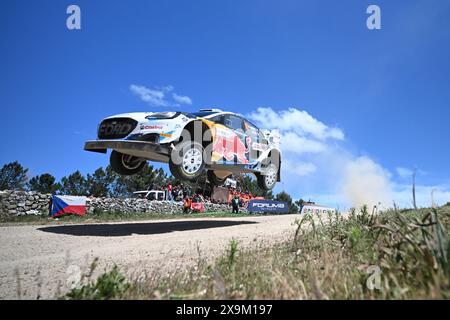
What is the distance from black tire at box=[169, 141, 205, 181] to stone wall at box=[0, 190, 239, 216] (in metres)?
11.3

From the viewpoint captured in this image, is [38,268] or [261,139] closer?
[38,268]

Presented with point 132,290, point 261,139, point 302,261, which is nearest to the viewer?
point 132,290

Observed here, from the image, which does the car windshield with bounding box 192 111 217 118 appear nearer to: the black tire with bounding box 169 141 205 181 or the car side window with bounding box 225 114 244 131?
the car side window with bounding box 225 114 244 131

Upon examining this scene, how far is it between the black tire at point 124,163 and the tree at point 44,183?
41462mm

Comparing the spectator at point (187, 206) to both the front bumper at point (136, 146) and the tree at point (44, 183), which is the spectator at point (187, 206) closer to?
the front bumper at point (136, 146)

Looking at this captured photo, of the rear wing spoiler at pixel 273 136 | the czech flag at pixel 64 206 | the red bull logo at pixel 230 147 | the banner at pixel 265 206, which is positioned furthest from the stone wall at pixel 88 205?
the red bull logo at pixel 230 147

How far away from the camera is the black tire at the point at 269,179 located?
10.5 m

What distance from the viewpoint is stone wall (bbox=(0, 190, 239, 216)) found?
51.1ft

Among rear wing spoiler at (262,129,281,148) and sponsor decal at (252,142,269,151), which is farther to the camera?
rear wing spoiler at (262,129,281,148)

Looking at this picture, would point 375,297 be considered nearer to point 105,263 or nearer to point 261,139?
point 105,263

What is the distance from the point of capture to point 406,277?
207cm

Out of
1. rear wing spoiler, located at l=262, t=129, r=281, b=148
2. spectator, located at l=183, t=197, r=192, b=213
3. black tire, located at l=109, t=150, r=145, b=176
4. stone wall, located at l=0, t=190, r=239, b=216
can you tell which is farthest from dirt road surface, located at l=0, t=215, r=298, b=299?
spectator, located at l=183, t=197, r=192, b=213
